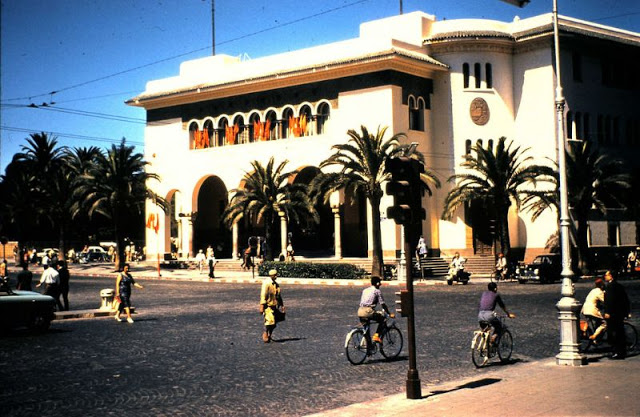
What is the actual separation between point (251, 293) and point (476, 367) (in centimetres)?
1893

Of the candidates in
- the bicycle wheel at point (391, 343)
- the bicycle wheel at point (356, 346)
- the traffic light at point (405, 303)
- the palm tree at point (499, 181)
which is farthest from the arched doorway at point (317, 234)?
the traffic light at point (405, 303)

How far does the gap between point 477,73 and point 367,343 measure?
117 ft

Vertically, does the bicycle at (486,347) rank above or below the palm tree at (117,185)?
below

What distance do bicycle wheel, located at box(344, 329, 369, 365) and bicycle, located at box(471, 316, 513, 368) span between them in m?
1.91

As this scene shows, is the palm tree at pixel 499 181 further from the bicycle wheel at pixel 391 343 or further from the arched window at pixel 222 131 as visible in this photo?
the bicycle wheel at pixel 391 343

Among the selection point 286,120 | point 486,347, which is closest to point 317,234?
point 286,120

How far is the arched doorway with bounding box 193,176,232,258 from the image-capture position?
186 feet

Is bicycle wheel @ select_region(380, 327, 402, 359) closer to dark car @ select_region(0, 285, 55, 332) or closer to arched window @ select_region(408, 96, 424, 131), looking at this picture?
dark car @ select_region(0, 285, 55, 332)

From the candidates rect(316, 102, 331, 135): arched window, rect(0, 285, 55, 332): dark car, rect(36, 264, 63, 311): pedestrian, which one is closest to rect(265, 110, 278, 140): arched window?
rect(316, 102, 331, 135): arched window

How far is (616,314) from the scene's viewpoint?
1346cm

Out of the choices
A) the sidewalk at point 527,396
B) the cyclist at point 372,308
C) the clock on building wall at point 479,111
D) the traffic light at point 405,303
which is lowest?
the sidewalk at point 527,396

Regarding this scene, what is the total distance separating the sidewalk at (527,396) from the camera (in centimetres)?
870

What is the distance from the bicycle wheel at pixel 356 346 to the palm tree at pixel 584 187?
28617 millimetres

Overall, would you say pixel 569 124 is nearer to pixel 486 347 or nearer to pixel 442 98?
pixel 442 98
